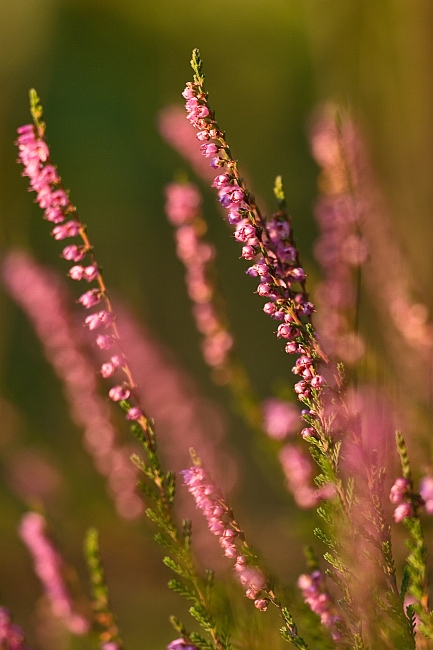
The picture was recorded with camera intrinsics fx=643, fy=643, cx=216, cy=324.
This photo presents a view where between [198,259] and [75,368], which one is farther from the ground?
[198,259]

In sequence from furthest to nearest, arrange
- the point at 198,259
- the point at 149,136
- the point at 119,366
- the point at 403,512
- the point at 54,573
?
the point at 149,136 < the point at 198,259 < the point at 54,573 < the point at 119,366 < the point at 403,512

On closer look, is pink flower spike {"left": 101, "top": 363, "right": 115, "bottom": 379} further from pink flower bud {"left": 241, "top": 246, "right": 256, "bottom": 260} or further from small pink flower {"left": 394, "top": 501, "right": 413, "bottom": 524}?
small pink flower {"left": 394, "top": 501, "right": 413, "bottom": 524}

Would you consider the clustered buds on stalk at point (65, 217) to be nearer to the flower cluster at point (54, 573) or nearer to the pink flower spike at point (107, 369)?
the pink flower spike at point (107, 369)

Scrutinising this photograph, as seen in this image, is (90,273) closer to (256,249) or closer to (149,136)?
(256,249)

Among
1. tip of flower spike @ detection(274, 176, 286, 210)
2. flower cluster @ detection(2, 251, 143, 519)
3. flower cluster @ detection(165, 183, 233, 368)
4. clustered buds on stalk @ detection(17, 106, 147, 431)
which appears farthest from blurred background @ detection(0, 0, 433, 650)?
tip of flower spike @ detection(274, 176, 286, 210)

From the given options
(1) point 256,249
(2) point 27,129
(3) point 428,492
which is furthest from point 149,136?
(3) point 428,492

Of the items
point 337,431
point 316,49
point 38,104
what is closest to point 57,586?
point 337,431

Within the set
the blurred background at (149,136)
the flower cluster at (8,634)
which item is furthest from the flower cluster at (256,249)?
the blurred background at (149,136)

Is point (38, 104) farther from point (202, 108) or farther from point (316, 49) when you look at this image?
point (316, 49)
